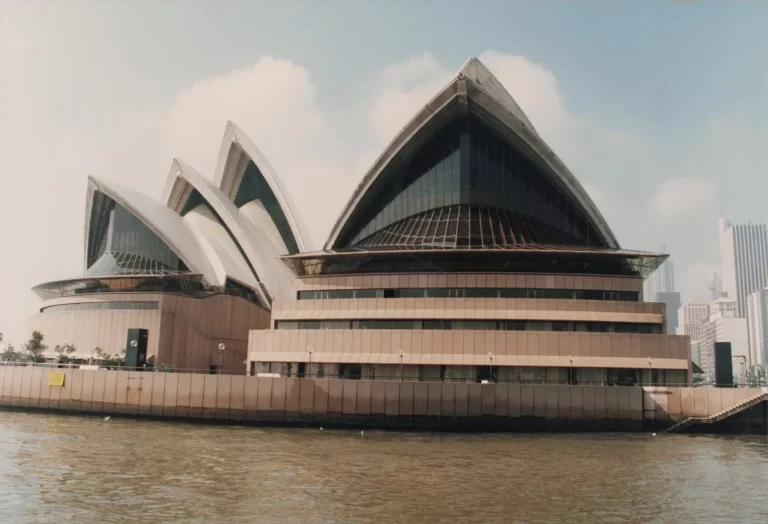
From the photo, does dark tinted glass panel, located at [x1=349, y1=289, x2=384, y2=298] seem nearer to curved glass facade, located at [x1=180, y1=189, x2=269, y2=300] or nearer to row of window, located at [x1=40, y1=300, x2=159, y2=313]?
row of window, located at [x1=40, y1=300, x2=159, y2=313]

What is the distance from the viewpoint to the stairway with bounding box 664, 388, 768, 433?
44.5 meters

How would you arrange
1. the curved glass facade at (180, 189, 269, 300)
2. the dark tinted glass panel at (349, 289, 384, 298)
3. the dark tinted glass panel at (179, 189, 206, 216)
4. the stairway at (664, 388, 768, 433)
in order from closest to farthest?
the stairway at (664, 388, 768, 433) < the dark tinted glass panel at (349, 289, 384, 298) < the curved glass facade at (180, 189, 269, 300) < the dark tinted glass panel at (179, 189, 206, 216)

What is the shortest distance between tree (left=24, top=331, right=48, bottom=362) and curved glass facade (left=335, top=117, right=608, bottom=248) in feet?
86.7

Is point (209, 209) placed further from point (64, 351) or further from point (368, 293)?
point (368, 293)

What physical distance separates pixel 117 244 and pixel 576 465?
52.9 m

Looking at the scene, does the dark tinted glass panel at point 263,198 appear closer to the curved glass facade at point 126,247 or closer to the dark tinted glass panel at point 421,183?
the curved glass facade at point 126,247

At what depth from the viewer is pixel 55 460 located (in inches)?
1128

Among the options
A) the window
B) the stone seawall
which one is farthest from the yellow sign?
the window

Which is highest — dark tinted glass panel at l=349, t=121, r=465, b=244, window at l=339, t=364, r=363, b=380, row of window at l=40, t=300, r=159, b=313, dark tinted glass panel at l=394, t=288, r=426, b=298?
dark tinted glass panel at l=349, t=121, r=465, b=244

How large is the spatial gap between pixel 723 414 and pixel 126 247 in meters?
52.0

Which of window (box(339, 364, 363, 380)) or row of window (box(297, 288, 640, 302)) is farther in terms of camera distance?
row of window (box(297, 288, 640, 302))

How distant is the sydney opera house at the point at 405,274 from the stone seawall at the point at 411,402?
382 centimetres

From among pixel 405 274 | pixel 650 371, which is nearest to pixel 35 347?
pixel 405 274

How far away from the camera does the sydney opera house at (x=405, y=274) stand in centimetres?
4991
